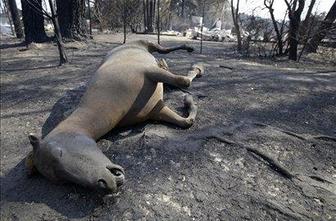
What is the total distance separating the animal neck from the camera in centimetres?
258

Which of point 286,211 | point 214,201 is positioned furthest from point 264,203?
point 214,201

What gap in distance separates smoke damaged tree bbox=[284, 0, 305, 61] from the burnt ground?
276cm

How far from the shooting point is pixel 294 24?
7.50 meters

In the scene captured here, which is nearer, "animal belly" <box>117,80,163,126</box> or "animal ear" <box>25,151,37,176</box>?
"animal ear" <box>25,151,37,176</box>

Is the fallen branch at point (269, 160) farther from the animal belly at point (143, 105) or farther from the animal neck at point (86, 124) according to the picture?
the animal neck at point (86, 124)

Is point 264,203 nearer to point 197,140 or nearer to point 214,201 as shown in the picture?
point 214,201

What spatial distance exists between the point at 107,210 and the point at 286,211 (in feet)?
3.77

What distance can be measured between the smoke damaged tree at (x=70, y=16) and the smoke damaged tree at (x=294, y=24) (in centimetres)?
489

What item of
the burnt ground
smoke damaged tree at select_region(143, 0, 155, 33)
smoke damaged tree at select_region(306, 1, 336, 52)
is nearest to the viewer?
the burnt ground

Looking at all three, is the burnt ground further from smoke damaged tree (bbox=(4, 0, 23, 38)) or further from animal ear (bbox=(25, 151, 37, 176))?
smoke damaged tree (bbox=(4, 0, 23, 38))

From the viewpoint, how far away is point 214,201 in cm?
240

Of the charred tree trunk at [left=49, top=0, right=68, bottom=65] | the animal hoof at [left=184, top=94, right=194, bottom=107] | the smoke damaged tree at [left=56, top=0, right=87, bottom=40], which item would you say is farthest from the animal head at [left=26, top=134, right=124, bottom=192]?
the smoke damaged tree at [left=56, top=0, right=87, bottom=40]

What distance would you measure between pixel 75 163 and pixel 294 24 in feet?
21.4

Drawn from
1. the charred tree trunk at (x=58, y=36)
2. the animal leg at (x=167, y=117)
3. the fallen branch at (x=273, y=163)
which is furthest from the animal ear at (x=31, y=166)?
the charred tree trunk at (x=58, y=36)
